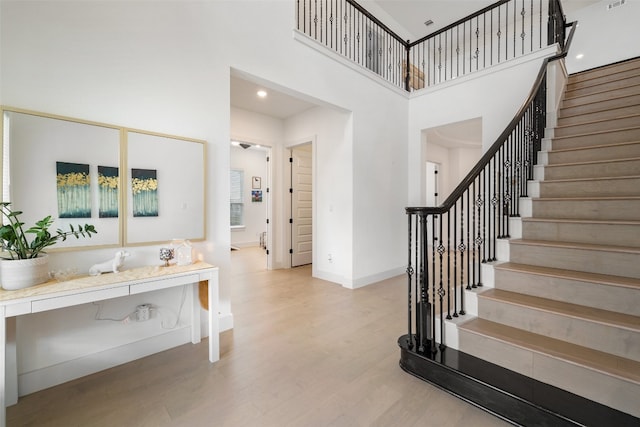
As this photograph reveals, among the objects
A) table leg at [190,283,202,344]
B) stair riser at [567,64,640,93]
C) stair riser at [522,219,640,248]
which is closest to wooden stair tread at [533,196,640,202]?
stair riser at [522,219,640,248]

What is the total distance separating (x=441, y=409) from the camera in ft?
5.61

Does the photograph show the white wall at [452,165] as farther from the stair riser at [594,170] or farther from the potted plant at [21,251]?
the potted plant at [21,251]

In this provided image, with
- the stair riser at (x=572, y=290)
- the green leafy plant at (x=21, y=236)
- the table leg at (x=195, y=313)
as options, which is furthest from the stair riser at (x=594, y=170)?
the green leafy plant at (x=21, y=236)

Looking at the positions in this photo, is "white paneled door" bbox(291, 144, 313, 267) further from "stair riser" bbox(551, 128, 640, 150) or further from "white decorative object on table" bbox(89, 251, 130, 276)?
"stair riser" bbox(551, 128, 640, 150)

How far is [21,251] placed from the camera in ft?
5.67

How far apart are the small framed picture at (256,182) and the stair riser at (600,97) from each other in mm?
7793

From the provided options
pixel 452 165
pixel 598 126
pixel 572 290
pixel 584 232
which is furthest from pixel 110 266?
pixel 452 165

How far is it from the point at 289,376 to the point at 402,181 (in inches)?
158

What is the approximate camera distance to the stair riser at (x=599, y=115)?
3.23 m

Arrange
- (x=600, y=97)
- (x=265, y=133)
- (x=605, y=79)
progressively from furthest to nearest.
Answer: (x=265, y=133)
(x=605, y=79)
(x=600, y=97)

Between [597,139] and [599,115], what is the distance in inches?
26.9

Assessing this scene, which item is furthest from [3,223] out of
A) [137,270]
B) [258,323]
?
[258,323]

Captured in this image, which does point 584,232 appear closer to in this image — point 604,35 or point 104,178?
point 104,178

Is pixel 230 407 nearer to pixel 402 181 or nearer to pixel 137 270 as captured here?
pixel 137 270
